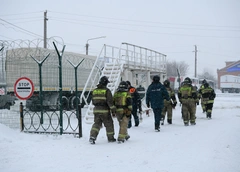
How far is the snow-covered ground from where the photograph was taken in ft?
17.1

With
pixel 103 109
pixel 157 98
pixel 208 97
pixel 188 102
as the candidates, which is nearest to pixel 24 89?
pixel 103 109

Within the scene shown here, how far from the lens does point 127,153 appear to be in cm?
630

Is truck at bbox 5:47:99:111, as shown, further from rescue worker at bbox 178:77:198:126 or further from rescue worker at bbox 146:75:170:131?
rescue worker at bbox 178:77:198:126

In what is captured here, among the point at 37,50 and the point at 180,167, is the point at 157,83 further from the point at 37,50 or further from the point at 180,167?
the point at 37,50

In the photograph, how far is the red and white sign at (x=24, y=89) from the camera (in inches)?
328

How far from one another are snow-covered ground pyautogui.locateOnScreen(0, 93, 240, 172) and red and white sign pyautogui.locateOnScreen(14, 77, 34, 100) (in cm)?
114

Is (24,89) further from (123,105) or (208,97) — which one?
(208,97)

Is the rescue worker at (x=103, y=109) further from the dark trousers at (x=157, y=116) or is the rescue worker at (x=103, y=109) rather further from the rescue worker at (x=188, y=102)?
the rescue worker at (x=188, y=102)

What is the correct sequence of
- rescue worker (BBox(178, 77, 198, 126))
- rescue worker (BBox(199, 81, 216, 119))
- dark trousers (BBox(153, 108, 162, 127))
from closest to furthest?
dark trousers (BBox(153, 108, 162, 127)) < rescue worker (BBox(178, 77, 198, 126)) < rescue worker (BBox(199, 81, 216, 119))

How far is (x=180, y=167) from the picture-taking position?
201 inches

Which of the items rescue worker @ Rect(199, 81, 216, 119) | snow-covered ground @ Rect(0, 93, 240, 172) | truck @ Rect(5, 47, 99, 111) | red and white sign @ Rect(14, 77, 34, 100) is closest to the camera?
snow-covered ground @ Rect(0, 93, 240, 172)

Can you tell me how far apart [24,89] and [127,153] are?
3.98 m

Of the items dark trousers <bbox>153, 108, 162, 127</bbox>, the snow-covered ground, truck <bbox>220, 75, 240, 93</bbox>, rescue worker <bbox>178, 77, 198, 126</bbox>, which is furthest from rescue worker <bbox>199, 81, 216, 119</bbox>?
truck <bbox>220, 75, 240, 93</bbox>

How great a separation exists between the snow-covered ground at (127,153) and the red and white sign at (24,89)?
1.14m
